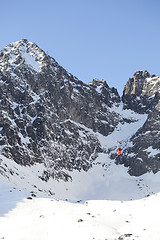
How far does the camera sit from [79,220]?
25.0 meters

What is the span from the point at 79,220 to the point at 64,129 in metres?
110

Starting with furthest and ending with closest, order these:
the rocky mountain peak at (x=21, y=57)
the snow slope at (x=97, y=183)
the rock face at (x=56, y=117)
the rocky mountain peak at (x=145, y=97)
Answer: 1. the rocky mountain peak at (x=145, y=97)
2. the rocky mountain peak at (x=21, y=57)
3. the rock face at (x=56, y=117)
4. the snow slope at (x=97, y=183)

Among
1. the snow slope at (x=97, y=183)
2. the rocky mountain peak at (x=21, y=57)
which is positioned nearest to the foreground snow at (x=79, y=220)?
the snow slope at (x=97, y=183)

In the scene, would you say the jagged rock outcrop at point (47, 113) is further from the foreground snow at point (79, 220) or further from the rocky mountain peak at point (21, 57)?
the foreground snow at point (79, 220)

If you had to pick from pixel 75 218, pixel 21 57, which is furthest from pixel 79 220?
pixel 21 57

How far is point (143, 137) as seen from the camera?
138000mm

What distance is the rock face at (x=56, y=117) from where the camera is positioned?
10881 centimetres

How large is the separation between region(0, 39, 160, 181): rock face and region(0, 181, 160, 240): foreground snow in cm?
6364

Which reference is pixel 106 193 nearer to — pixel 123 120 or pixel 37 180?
pixel 37 180

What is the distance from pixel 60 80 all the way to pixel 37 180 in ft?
262

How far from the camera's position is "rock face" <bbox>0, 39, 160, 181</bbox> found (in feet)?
357

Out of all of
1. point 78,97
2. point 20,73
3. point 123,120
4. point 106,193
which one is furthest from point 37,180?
point 123,120

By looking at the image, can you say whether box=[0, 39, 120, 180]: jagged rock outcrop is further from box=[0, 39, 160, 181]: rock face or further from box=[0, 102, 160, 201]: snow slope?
box=[0, 102, 160, 201]: snow slope

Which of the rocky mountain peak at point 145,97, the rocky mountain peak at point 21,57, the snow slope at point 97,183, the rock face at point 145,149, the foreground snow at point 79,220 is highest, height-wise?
the rocky mountain peak at point 145,97
